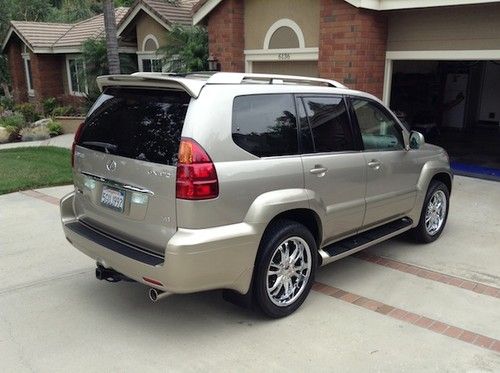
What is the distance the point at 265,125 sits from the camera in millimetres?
3818

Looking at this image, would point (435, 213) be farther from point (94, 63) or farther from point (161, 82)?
point (94, 63)

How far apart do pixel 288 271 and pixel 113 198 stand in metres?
1.48

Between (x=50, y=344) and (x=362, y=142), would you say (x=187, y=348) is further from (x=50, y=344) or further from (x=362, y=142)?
(x=362, y=142)

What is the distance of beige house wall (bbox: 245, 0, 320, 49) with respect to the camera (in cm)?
984

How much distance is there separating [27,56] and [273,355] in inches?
869

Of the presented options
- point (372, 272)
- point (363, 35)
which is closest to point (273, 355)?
point (372, 272)

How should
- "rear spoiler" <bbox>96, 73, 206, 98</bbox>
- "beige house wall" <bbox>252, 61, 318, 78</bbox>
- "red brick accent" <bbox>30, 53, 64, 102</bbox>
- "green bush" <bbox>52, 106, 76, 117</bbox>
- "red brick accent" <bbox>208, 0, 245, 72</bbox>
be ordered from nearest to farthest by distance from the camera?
"rear spoiler" <bbox>96, 73, 206, 98</bbox>, "beige house wall" <bbox>252, 61, 318, 78</bbox>, "red brick accent" <bbox>208, 0, 245, 72</bbox>, "green bush" <bbox>52, 106, 76, 117</bbox>, "red brick accent" <bbox>30, 53, 64, 102</bbox>

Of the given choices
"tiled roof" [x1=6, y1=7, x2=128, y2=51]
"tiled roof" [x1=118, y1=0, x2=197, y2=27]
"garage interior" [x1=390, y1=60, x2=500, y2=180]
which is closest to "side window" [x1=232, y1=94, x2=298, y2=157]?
"garage interior" [x1=390, y1=60, x2=500, y2=180]

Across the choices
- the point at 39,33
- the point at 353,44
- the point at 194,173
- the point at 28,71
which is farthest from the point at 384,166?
the point at 28,71

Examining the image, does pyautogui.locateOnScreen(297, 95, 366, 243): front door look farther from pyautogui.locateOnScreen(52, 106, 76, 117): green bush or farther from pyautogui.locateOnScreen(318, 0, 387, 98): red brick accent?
pyautogui.locateOnScreen(52, 106, 76, 117): green bush

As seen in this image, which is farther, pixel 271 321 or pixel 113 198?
pixel 271 321

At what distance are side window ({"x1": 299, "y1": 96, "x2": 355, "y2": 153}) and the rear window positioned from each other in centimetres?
115

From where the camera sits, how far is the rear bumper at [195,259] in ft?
10.7

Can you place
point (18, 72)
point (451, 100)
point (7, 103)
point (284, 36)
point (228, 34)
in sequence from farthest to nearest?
point (18, 72)
point (7, 103)
point (451, 100)
point (228, 34)
point (284, 36)
